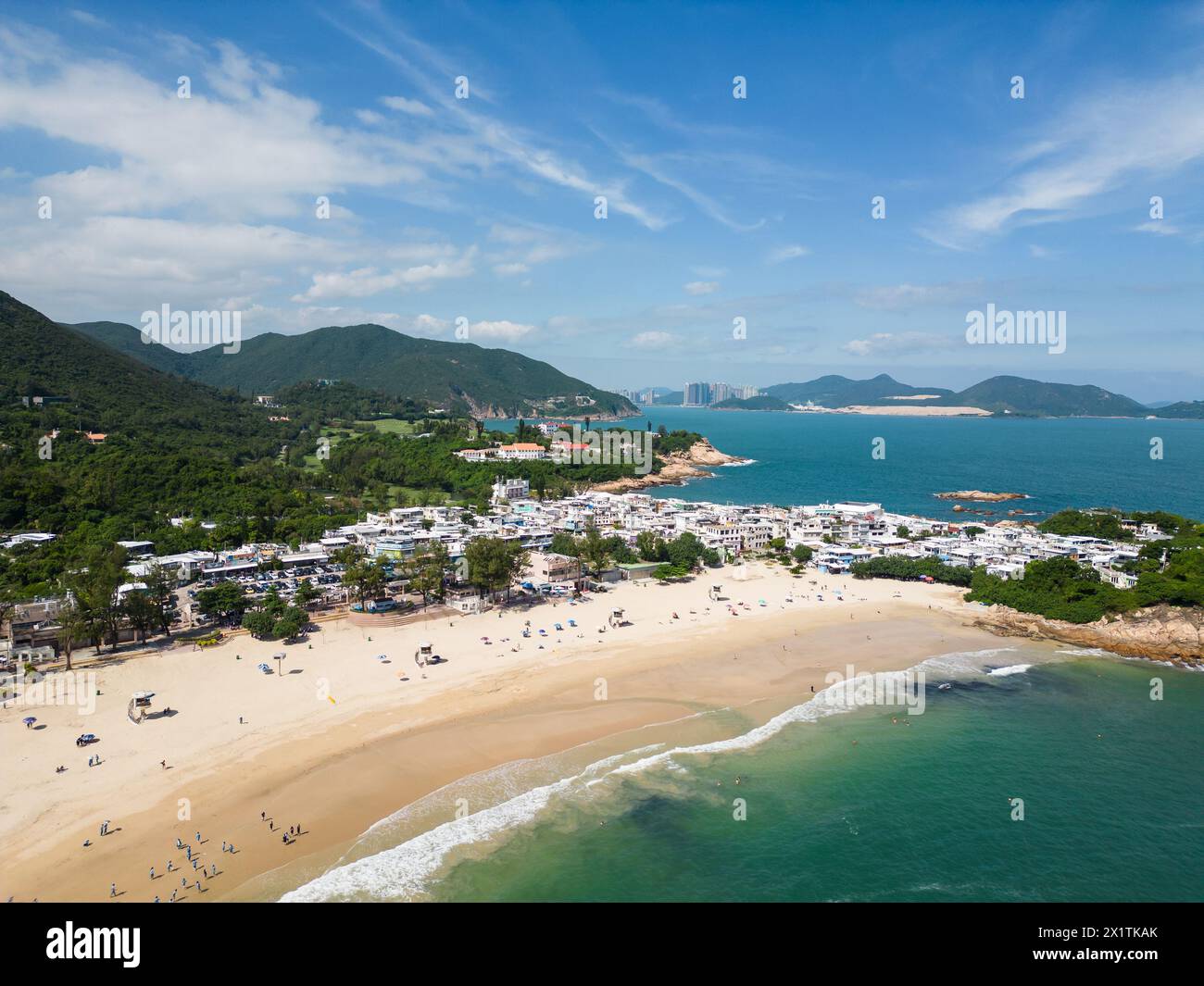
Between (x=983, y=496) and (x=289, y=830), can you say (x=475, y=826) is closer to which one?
(x=289, y=830)

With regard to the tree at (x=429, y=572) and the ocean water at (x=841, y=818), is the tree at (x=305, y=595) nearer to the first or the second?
the tree at (x=429, y=572)

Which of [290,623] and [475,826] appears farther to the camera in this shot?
[290,623]

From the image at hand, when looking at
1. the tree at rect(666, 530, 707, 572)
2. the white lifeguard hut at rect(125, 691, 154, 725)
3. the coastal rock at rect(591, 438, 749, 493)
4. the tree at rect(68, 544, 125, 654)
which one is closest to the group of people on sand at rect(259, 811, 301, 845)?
the white lifeguard hut at rect(125, 691, 154, 725)

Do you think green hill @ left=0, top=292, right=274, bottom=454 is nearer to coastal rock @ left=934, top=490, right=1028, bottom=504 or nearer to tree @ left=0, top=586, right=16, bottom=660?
tree @ left=0, top=586, right=16, bottom=660

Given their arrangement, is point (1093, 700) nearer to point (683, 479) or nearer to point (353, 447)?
point (683, 479)

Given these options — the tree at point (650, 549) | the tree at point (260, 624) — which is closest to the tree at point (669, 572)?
the tree at point (650, 549)

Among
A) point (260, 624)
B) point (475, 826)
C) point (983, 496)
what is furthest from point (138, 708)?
point (983, 496)

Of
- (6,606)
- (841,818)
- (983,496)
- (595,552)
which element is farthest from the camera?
(983,496)

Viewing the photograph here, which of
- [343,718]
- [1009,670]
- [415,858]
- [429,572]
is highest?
[429,572]
